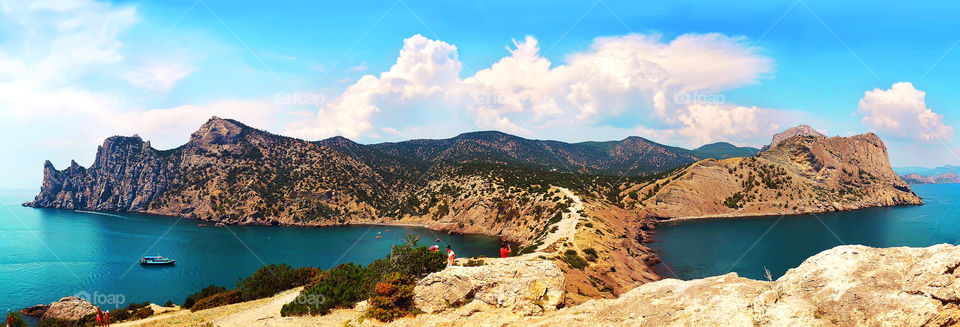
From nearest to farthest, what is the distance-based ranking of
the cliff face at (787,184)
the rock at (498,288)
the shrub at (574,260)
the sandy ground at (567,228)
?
1. the rock at (498,288)
2. the shrub at (574,260)
3. the sandy ground at (567,228)
4. the cliff face at (787,184)

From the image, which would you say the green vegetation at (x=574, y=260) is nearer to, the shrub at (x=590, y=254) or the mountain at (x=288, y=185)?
the shrub at (x=590, y=254)

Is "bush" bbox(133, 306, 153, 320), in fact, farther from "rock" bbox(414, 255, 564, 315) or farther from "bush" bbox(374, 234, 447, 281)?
"rock" bbox(414, 255, 564, 315)

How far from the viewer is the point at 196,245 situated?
326ft

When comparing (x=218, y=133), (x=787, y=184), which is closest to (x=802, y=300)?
(x=787, y=184)

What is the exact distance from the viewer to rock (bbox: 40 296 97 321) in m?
44.7

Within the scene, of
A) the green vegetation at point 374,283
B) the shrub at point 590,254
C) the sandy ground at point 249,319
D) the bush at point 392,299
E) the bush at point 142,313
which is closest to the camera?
the bush at point 392,299

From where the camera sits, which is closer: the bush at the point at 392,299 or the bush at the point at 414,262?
the bush at the point at 392,299

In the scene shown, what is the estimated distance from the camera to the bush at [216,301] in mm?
39531

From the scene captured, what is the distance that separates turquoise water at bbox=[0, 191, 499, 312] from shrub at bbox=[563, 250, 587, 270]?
30.7m

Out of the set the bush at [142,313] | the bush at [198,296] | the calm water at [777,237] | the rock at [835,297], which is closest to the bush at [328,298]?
the rock at [835,297]

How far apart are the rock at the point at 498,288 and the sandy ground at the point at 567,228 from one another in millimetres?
36455

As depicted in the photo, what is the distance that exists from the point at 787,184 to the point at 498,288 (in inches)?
6283

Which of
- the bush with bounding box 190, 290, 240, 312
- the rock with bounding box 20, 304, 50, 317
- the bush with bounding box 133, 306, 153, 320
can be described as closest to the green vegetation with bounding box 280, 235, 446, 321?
the bush with bounding box 190, 290, 240, 312

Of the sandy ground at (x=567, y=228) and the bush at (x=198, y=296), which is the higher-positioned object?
the sandy ground at (x=567, y=228)
